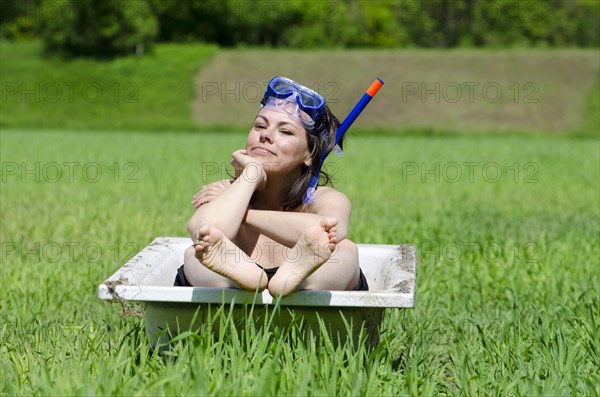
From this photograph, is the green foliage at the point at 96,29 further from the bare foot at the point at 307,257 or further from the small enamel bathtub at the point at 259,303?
the bare foot at the point at 307,257

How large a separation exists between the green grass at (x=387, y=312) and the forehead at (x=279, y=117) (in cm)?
81

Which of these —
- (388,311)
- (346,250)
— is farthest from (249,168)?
→ (388,311)

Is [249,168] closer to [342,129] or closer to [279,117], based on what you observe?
[279,117]

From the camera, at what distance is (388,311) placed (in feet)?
13.0

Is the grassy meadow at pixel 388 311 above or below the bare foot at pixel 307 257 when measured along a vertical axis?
below

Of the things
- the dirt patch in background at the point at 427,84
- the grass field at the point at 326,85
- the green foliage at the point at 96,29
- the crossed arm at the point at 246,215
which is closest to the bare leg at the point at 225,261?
the crossed arm at the point at 246,215

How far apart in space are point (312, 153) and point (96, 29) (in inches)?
1579

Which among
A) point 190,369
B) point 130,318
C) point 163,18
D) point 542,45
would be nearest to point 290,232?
point 190,369

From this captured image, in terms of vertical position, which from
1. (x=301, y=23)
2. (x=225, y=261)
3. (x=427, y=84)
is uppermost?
(x=225, y=261)

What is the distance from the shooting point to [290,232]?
302cm

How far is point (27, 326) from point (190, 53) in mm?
37480

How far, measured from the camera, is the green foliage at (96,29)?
40.8m

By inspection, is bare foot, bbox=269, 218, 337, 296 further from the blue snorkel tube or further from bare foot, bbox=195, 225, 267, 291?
the blue snorkel tube

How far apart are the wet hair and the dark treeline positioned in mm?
38878
